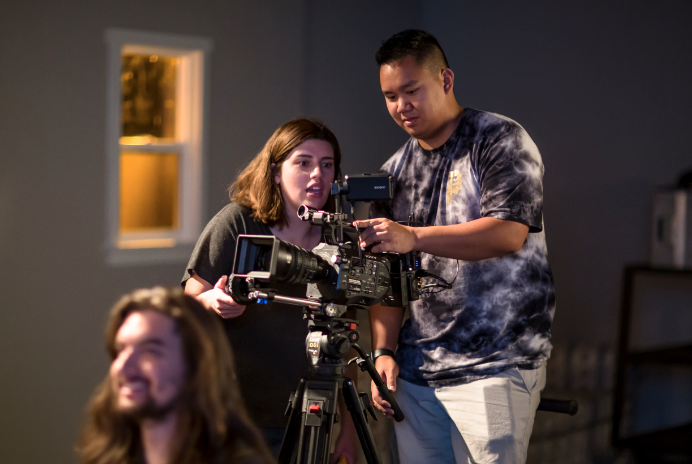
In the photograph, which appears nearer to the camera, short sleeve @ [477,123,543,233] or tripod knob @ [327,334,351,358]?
tripod knob @ [327,334,351,358]

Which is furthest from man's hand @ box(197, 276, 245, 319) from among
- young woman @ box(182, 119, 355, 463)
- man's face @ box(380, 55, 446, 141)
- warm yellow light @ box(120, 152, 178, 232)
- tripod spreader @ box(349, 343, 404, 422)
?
warm yellow light @ box(120, 152, 178, 232)

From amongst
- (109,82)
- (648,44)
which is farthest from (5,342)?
(648,44)

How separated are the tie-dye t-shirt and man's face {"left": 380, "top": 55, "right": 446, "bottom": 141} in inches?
2.9

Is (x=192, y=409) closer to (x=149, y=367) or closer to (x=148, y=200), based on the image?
(x=149, y=367)

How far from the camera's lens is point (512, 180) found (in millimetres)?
1683

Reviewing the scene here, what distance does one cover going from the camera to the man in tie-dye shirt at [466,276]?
1.68 m

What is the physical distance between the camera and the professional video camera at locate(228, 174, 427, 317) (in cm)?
141

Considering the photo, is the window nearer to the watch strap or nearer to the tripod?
the watch strap

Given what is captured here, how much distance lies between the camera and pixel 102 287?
12.0ft

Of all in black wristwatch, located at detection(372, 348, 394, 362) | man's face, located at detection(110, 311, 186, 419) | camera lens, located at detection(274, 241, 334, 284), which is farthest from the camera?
black wristwatch, located at detection(372, 348, 394, 362)

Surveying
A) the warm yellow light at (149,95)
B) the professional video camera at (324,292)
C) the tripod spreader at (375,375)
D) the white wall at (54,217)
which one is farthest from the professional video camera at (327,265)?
the warm yellow light at (149,95)

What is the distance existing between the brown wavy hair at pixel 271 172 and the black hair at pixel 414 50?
249 mm

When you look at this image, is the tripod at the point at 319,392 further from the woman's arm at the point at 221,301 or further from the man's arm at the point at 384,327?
the man's arm at the point at 384,327

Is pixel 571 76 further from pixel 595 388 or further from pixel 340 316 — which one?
pixel 340 316
